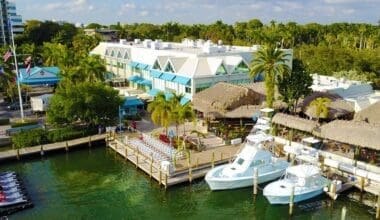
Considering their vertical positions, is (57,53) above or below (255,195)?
above

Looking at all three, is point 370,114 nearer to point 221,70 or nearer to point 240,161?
point 240,161

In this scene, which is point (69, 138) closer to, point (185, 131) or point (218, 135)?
point (185, 131)

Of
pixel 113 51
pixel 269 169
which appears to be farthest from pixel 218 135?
pixel 113 51

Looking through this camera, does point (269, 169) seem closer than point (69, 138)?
Yes

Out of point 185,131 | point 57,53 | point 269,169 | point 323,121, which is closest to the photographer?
point 269,169

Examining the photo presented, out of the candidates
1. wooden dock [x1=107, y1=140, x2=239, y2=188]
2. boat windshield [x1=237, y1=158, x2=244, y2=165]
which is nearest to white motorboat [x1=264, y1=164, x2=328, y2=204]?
boat windshield [x1=237, y1=158, x2=244, y2=165]

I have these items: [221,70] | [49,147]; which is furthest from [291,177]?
[49,147]

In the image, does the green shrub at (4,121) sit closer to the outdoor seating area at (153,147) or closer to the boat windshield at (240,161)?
the outdoor seating area at (153,147)

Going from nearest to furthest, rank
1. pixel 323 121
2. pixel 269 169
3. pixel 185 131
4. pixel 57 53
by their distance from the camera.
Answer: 1. pixel 269 169
2. pixel 323 121
3. pixel 185 131
4. pixel 57 53
